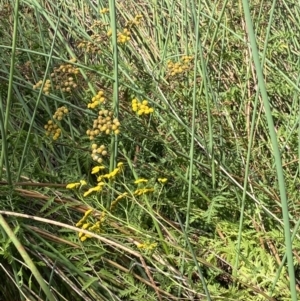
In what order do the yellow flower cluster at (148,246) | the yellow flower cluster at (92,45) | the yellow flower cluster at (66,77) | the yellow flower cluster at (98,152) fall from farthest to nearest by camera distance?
the yellow flower cluster at (92,45)
the yellow flower cluster at (66,77)
the yellow flower cluster at (98,152)
the yellow flower cluster at (148,246)

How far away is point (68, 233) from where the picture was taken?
107cm

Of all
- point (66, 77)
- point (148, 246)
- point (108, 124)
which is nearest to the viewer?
point (148, 246)

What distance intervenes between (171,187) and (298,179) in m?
0.36

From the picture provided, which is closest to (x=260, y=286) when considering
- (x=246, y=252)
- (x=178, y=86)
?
(x=246, y=252)

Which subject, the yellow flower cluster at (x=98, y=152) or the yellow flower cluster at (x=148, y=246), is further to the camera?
the yellow flower cluster at (x=98, y=152)

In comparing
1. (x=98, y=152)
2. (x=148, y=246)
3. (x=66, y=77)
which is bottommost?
(x=148, y=246)

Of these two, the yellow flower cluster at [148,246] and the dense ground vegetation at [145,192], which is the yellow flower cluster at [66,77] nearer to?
the dense ground vegetation at [145,192]

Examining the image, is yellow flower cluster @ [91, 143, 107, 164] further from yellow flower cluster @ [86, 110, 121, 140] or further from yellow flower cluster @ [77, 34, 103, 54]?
yellow flower cluster @ [77, 34, 103, 54]

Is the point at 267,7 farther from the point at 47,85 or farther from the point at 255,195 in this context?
the point at 47,85

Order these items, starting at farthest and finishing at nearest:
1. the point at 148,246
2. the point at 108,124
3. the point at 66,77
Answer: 1. the point at 66,77
2. the point at 108,124
3. the point at 148,246

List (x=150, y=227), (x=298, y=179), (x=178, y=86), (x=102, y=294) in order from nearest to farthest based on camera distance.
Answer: (x=102, y=294), (x=150, y=227), (x=298, y=179), (x=178, y=86)

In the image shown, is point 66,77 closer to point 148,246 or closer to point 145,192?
point 145,192

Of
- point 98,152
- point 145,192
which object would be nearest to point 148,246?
point 145,192

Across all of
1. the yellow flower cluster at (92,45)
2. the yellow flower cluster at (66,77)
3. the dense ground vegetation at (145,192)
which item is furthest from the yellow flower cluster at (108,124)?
the yellow flower cluster at (92,45)
